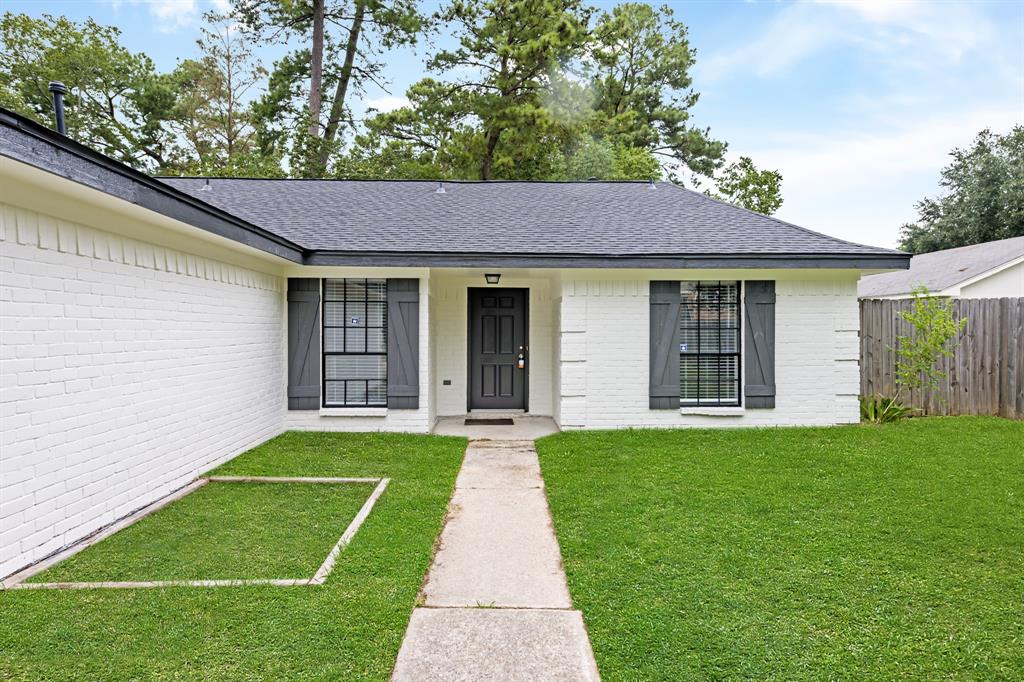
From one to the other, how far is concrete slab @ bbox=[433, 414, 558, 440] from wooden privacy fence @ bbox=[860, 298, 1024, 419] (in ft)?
17.4

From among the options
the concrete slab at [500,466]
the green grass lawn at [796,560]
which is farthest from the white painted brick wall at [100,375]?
the green grass lawn at [796,560]

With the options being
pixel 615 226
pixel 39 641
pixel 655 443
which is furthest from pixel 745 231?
pixel 39 641

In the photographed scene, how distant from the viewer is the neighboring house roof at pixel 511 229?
7125 mm

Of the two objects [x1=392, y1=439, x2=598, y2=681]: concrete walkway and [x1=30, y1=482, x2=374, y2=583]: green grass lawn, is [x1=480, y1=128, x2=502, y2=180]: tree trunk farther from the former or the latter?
[x1=392, y1=439, x2=598, y2=681]: concrete walkway

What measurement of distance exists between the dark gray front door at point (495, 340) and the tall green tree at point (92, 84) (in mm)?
16696

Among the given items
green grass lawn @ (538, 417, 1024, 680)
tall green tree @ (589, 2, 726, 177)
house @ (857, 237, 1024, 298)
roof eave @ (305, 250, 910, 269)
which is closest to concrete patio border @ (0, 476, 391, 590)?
green grass lawn @ (538, 417, 1024, 680)

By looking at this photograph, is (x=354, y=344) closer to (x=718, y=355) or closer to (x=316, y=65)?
(x=718, y=355)

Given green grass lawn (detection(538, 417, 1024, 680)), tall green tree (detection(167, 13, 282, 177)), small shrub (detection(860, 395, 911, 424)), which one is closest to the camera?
green grass lawn (detection(538, 417, 1024, 680))

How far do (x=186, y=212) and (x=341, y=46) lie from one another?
18634mm

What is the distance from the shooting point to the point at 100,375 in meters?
3.99

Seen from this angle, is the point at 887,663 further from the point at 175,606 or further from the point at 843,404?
the point at 843,404

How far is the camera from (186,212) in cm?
438

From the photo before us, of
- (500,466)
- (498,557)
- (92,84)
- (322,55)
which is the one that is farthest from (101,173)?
(92,84)

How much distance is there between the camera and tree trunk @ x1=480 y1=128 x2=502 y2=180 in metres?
20.1
